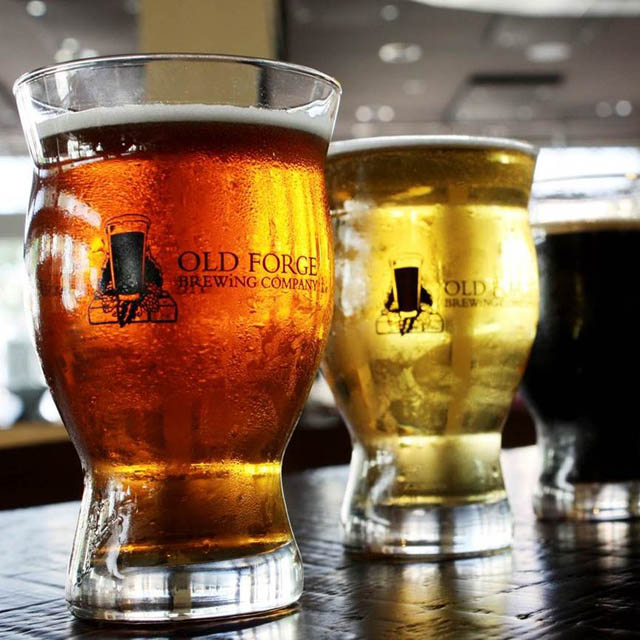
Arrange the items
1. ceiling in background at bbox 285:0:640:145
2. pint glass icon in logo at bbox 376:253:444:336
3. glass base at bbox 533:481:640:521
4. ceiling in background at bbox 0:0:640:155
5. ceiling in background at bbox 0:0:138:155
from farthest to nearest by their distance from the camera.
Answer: ceiling in background at bbox 285:0:640:145 < ceiling in background at bbox 0:0:640:155 < ceiling in background at bbox 0:0:138:155 < glass base at bbox 533:481:640:521 < pint glass icon in logo at bbox 376:253:444:336

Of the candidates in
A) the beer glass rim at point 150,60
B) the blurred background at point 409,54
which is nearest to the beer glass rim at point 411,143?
the beer glass rim at point 150,60

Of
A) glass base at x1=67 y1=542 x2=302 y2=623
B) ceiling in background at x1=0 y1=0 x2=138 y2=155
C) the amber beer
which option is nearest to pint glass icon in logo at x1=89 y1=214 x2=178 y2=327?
the amber beer

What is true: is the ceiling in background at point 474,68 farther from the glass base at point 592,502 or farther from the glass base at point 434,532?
the glass base at point 434,532

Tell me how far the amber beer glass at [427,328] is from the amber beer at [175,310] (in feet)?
0.60

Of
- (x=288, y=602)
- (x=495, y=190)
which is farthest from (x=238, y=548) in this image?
(x=495, y=190)

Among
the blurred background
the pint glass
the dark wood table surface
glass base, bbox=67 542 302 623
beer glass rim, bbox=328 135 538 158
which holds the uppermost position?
the blurred background

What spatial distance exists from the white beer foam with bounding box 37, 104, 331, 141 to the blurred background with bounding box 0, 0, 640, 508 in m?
3.17

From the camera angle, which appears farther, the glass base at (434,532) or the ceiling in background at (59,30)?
the ceiling in background at (59,30)

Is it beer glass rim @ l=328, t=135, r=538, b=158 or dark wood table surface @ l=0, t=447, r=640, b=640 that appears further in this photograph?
beer glass rim @ l=328, t=135, r=538, b=158

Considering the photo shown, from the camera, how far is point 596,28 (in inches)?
307

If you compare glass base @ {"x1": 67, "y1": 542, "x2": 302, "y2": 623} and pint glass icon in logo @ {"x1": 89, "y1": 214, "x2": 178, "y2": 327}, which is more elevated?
pint glass icon in logo @ {"x1": 89, "y1": 214, "x2": 178, "y2": 327}

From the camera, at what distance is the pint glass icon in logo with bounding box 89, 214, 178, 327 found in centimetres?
59

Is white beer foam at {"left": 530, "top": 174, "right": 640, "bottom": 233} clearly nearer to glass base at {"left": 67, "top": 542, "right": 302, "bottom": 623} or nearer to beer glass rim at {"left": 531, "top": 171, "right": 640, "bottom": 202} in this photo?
beer glass rim at {"left": 531, "top": 171, "right": 640, "bottom": 202}

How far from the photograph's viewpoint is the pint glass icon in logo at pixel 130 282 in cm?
59
